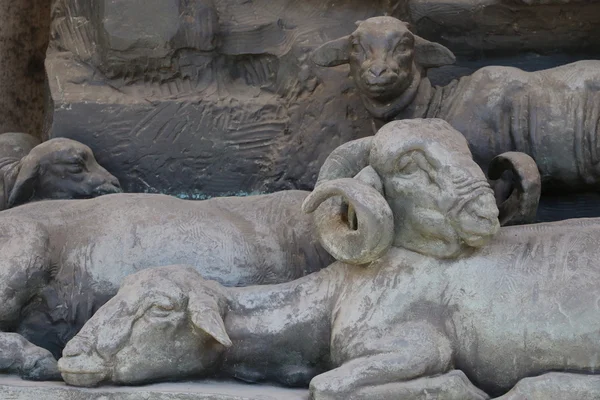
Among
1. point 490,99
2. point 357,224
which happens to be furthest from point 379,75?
point 357,224

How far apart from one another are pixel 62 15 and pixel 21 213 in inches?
56.4

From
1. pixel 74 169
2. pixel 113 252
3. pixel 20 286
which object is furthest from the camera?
pixel 74 169

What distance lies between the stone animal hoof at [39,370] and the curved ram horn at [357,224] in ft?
2.93

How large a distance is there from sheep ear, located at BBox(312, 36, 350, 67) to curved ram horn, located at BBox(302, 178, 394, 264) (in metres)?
1.22

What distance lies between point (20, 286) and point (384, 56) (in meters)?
1.61

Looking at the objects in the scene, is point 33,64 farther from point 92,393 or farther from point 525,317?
point 525,317

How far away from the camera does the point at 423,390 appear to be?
3.45m

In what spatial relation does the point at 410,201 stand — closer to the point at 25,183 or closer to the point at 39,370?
the point at 39,370

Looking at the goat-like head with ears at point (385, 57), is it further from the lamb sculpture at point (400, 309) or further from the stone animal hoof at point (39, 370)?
the stone animal hoof at point (39, 370)

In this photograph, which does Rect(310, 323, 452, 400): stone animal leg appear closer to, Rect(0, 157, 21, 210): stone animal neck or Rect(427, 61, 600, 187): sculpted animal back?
Rect(427, 61, 600, 187): sculpted animal back

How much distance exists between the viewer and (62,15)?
17.8 feet

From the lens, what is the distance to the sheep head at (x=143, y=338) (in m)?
3.62

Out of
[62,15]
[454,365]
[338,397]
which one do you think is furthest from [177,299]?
[62,15]

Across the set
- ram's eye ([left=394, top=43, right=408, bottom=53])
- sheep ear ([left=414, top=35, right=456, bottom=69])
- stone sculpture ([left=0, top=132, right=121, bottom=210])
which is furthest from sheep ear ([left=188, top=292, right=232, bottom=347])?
sheep ear ([left=414, top=35, right=456, bottom=69])
